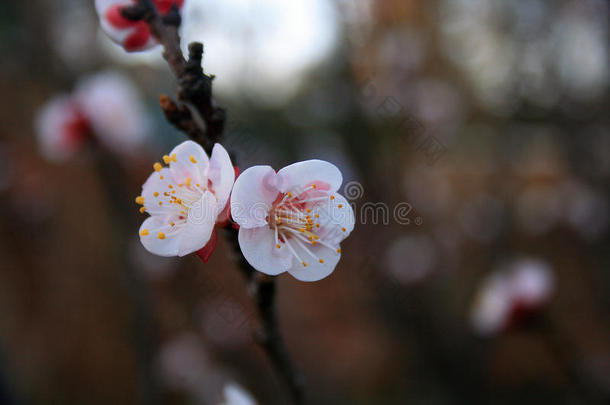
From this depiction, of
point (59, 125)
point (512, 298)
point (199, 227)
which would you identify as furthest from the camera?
point (59, 125)

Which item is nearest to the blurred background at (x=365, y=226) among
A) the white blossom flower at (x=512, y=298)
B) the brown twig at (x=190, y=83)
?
the white blossom flower at (x=512, y=298)

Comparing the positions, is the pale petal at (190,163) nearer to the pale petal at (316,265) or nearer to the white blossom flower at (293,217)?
the white blossom flower at (293,217)

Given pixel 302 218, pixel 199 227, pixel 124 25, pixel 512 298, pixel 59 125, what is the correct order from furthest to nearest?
pixel 59 125 → pixel 512 298 → pixel 124 25 → pixel 302 218 → pixel 199 227

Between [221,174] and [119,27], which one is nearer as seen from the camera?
[221,174]

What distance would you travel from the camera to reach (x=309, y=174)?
62cm

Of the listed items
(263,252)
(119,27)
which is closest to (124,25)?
(119,27)

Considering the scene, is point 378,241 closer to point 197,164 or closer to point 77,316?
point 197,164

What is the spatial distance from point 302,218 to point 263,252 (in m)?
0.12

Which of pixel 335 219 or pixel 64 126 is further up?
pixel 335 219

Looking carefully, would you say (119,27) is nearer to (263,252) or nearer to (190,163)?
(190,163)

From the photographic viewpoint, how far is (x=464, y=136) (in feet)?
21.0

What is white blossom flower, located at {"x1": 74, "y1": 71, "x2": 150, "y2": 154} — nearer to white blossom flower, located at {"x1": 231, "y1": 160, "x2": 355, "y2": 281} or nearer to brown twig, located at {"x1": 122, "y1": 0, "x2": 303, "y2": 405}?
brown twig, located at {"x1": 122, "y1": 0, "x2": 303, "y2": 405}

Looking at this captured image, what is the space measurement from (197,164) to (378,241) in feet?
5.96

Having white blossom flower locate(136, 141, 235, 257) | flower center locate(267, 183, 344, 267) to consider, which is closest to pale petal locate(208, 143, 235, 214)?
Result: white blossom flower locate(136, 141, 235, 257)
